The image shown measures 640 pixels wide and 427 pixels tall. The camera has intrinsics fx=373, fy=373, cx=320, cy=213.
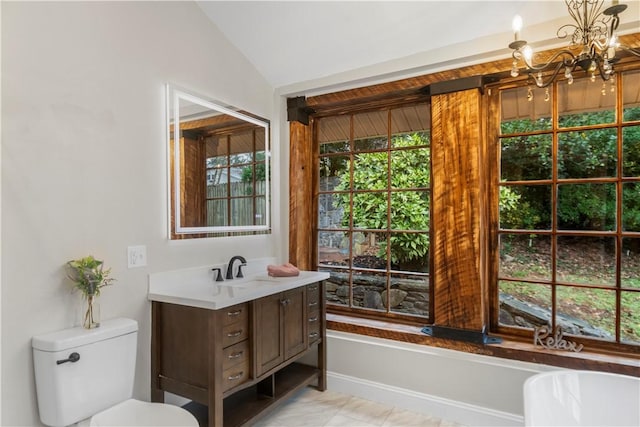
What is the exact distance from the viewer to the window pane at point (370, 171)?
290cm

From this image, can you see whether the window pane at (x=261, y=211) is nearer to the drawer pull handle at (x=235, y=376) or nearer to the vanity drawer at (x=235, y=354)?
the vanity drawer at (x=235, y=354)

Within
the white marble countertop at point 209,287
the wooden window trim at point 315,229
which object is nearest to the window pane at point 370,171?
the wooden window trim at point 315,229

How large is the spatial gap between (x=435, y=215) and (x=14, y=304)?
7.70ft

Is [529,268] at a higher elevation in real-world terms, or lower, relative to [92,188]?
lower

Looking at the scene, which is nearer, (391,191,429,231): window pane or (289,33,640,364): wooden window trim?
(289,33,640,364): wooden window trim

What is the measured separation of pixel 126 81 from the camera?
2.06 meters

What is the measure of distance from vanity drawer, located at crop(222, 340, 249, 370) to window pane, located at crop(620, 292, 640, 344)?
7.11ft

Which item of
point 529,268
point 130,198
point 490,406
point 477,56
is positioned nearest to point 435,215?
point 529,268

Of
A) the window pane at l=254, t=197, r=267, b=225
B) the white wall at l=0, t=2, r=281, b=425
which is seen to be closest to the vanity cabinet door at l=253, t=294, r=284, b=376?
the white wall at l=0, t=2, r=281, b=425

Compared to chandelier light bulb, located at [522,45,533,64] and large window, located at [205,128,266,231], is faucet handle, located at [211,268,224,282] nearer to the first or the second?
large window, located at [205,128,266,231]

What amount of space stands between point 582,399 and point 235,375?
1743 mm

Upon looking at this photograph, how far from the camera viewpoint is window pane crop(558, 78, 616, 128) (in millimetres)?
2197

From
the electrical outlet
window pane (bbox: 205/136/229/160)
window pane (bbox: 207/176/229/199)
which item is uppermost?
window pane (bbox: 205/136/229/160)

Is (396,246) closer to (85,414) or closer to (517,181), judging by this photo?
(517,181)
